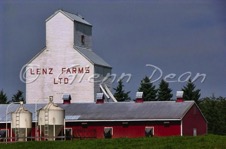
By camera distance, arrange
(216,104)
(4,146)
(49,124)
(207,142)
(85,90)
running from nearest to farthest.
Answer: (207,142) → (4,146) → (49,124) → (85,90) → (216,104)

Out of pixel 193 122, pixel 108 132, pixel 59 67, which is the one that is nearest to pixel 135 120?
pixel 108 132

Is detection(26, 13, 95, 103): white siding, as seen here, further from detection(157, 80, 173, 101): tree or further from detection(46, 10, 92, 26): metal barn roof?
detection(157, 80, 173, 101): tree

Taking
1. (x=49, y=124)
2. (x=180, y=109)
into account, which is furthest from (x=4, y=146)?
(x=180, y=109)

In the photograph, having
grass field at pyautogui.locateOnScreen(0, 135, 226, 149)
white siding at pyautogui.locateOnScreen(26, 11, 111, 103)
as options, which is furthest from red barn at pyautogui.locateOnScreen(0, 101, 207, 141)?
white siding at pyautogui.locateOnScreen(26, 11, 111, 103)

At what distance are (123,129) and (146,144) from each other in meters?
13.4

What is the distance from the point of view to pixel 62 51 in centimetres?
6712

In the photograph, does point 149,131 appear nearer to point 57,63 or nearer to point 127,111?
point 127,111

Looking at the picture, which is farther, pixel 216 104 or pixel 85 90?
pixel 216 104

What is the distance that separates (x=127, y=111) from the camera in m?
53.0

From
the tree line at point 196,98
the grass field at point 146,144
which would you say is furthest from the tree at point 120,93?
the grass field at point 146,144

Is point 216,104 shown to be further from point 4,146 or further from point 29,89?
point 4,146

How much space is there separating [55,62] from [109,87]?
18.3 ft

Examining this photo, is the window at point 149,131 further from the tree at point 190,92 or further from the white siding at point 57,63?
the tree at point 190,92

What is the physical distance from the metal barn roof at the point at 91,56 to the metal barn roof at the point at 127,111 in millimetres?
10130
